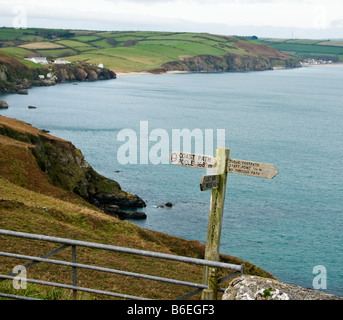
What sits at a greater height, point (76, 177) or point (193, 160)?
point (193, 160)

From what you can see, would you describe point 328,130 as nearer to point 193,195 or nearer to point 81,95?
point 193,195

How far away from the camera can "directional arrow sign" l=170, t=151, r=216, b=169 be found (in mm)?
12875

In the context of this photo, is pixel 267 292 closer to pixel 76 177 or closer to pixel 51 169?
pixel 51 169

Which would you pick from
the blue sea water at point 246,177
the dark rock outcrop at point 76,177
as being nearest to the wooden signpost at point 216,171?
the blue sea water at point 246,177

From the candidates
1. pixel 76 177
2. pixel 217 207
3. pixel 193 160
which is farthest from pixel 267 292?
pixel 76 177

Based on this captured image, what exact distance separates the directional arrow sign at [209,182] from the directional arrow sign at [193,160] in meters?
0.36

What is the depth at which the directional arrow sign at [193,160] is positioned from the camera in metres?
12.9

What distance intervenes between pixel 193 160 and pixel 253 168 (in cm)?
158

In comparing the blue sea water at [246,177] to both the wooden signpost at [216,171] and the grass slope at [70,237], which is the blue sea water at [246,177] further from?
the wooden signpost at [216,171]

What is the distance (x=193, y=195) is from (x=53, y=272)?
51.1m

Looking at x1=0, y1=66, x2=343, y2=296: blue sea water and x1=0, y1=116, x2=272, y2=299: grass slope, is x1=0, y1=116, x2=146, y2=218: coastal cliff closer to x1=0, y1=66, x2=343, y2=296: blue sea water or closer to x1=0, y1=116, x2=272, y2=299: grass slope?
x1=0, y1=116, x2=272, y2=299: grass slope

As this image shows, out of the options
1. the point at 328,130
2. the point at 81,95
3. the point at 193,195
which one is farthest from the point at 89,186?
the point at 81,95

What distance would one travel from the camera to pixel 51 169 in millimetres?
55250
